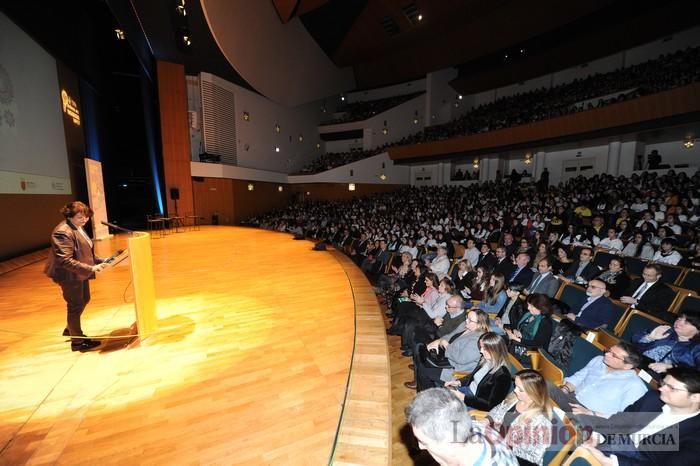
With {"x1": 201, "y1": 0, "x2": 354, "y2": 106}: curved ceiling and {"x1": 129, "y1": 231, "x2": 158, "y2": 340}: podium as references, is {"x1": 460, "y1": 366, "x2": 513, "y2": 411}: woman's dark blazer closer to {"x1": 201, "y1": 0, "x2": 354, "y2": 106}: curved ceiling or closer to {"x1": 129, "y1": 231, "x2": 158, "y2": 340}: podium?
{"x1": 129, "y1": 231, "x2": 158, "y2": 340}: podium

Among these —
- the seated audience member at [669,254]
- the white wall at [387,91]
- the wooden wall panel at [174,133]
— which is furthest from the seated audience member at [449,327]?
the white wall at [387,91]

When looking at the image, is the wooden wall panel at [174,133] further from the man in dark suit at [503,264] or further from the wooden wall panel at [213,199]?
the man in dark suit at [503,264]

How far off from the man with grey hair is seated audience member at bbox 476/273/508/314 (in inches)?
96.8

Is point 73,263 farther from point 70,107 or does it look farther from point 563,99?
point 563,99

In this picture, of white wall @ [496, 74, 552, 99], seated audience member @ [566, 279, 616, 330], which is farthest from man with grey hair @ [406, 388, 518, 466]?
white wall @ [496, 74, 552, 99]

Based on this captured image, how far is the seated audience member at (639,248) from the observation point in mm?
4691

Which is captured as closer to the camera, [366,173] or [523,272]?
[523,272]

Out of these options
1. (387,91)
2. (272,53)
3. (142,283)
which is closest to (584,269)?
(142,283)

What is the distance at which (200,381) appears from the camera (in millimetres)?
2248

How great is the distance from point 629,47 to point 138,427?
19679mm

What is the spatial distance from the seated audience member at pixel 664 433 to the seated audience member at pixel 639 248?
442 centimetres

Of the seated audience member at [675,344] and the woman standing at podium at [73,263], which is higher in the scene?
the woman standing at podium at [73,263]

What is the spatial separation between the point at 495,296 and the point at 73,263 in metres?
4.04

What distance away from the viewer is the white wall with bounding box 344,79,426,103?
66.9 ft
